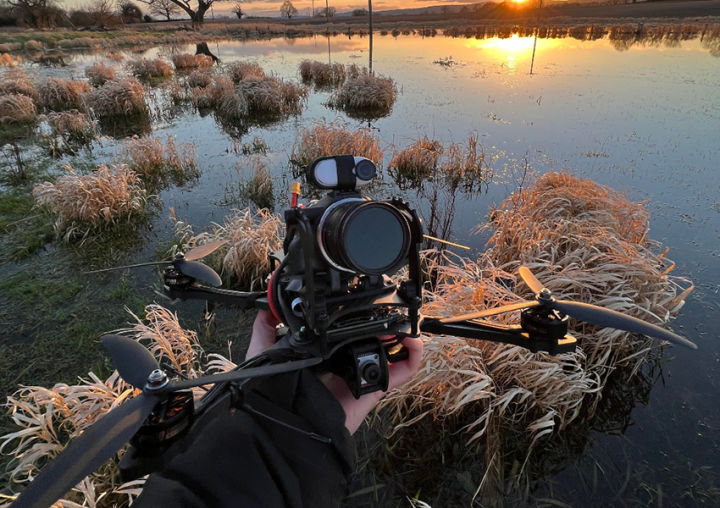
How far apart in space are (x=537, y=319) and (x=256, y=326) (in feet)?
4.46

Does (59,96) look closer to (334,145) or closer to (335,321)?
(334,145)

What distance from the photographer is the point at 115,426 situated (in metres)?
1.00

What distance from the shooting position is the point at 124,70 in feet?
72.6

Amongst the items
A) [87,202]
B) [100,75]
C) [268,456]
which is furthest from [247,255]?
[100,75]

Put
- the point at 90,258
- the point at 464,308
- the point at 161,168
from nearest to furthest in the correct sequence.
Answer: the point at 464,308, the point at 90,258, the point at 161,168

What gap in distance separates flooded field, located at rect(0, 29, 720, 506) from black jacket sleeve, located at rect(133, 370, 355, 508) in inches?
84.2

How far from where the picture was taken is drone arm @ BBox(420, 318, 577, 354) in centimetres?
165

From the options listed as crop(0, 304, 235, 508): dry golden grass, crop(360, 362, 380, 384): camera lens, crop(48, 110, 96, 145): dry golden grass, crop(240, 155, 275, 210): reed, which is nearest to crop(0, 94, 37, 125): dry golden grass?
crop(48, 110, 96, 145): dry golden grass

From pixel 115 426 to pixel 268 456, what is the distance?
17.0 inches

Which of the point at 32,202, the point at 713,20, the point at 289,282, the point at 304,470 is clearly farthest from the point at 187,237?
the point at 713,20

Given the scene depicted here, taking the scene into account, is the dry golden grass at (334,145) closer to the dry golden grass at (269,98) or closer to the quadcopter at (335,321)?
the dry golden grass at (269,98)

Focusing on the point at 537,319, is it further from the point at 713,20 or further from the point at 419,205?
the point at 713,20

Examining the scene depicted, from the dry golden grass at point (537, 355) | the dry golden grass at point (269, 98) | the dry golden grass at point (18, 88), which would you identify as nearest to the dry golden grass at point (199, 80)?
the dry golden grass at point (269, 98)

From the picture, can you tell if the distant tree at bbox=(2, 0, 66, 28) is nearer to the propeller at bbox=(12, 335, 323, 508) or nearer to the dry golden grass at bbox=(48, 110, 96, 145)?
the dry golden grass at bbox=(48, 110, 96, 145)
